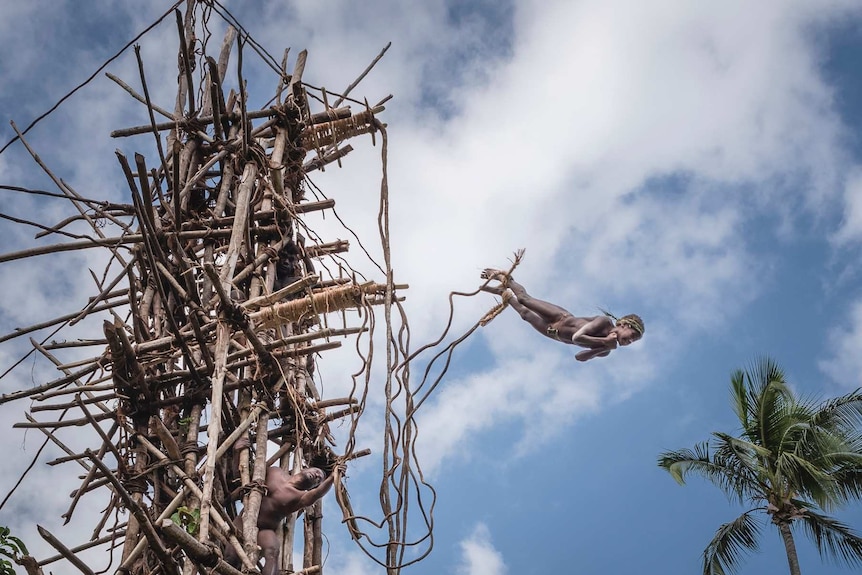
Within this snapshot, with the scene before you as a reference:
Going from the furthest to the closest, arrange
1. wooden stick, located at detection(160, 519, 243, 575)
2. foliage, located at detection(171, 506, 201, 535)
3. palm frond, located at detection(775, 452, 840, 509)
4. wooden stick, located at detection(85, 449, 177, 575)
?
palm frond, located at detection(775, 452, 840, 509) < foliage, located at detection(171, 506, 201, 535) < wooden stick, located at detection(160, 519, 243, 575) < wooden stick, located at detection(85, 449, 177, 575)

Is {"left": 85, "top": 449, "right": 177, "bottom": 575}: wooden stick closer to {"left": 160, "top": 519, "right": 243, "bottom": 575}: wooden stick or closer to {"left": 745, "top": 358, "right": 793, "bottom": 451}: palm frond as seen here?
{"left": 160, "top": 519, "right": 243, "bottom": 575}: wooden stick

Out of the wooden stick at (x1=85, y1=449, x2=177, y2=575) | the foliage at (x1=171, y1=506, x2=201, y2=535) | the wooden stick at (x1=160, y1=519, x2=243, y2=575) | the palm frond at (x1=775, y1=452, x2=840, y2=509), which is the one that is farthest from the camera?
the palm frond at (x1=775, y1=452, x2=840, y2=509)

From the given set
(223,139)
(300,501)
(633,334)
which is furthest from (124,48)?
(633,334)

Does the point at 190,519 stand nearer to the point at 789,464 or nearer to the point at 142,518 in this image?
the point at 142,518

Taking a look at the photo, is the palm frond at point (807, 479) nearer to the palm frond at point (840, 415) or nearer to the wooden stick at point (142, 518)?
the palm frond at point (840, 415)

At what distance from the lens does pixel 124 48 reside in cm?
641

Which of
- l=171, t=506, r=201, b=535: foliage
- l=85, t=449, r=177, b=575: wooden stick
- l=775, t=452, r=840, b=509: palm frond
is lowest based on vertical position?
l=85, t=449, r=177, b=575: wooden stick

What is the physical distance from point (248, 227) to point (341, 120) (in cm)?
118

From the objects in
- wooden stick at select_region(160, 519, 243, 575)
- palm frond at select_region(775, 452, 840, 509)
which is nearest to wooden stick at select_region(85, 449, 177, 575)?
wooden stick at select_region(160, 519, 243, 575)

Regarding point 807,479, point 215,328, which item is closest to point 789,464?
point 807,479

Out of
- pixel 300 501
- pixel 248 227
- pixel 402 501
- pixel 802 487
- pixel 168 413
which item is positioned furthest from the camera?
pixel 802 487

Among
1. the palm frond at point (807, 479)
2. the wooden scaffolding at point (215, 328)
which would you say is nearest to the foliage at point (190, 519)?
the wooden scaffolding at point (215, 328)

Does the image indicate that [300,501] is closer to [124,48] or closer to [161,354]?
[161,354]

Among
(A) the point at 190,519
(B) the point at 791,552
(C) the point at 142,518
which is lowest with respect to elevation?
(C) the point at 142,518
